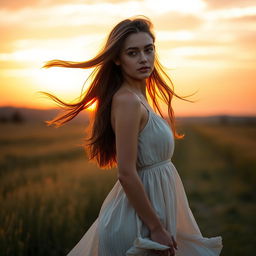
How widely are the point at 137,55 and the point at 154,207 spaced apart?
862mm

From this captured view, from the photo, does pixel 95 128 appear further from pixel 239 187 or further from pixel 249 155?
pixel 249 155

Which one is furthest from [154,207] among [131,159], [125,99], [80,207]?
[80,207]

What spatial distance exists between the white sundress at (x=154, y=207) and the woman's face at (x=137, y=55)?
0.25m

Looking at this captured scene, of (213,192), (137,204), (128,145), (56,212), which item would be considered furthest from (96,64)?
(213,192)

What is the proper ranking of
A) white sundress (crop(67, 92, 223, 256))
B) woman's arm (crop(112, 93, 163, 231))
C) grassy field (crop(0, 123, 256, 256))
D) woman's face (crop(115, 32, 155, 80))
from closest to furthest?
woman's arm (crop(112, 93, 163, 231)) → white sundress (crop(67, 92, 223, 256)) → woman's face (crop(115, 32, 155, 80)) → grassy field (crop(0, 123, 256, 256))

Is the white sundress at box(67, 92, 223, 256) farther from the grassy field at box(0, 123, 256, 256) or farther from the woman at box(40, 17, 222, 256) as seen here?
the grassy field at box(0, 123, 256, 256)

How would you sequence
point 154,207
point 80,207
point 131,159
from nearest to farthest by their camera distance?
point 131,159
point 154,207
point 80,207

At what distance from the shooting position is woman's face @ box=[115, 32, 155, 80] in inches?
97.7

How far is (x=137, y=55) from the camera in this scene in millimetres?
2484

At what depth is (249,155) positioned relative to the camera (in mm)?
13922

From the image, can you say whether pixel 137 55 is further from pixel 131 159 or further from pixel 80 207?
pixel 80 207

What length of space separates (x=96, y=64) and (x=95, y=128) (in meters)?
0.38

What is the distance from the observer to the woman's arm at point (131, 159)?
89.2 inches

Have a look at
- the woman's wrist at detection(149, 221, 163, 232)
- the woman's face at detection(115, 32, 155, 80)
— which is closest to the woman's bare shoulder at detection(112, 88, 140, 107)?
the woman's face at detection(115, 32, 155, 80)
